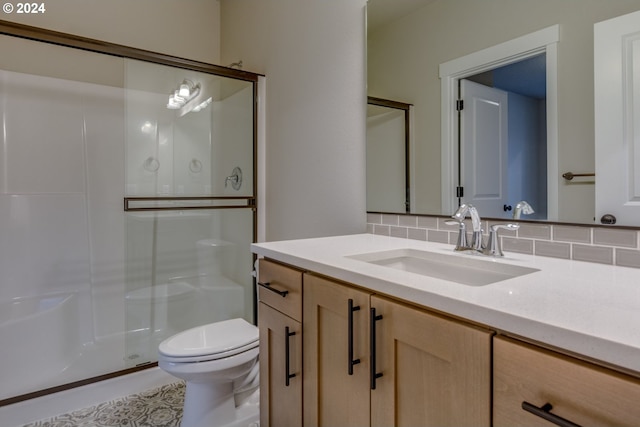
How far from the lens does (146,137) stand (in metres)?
2.21

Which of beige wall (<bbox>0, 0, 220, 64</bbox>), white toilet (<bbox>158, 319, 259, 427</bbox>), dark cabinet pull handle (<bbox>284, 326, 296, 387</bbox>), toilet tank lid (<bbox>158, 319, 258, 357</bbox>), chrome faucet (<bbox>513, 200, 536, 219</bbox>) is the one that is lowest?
white toilet (<bbox>158, 319, 259, 427</bbox>)

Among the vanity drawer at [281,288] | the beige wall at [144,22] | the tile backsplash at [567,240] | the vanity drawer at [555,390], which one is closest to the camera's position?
the vanity drawer at [555,390]

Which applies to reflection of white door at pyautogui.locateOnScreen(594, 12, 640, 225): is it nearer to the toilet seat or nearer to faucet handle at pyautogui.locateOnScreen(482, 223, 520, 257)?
faucet handle at pyautogui.locateOnScreen(482, 223, 520, 257)

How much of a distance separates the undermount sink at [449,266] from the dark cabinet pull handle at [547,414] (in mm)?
446

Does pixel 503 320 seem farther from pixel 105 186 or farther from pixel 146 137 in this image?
pixel 105 186

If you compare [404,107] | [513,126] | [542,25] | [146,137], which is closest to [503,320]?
[513,126]

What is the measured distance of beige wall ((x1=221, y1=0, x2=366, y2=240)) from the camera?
1.72m

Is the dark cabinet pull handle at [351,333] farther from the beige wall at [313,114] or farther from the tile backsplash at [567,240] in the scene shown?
the beige wall at [313,114]

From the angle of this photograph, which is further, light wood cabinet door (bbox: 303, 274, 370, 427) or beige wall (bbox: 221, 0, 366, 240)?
beige wall (bbox: 221, 0, 366, 240)

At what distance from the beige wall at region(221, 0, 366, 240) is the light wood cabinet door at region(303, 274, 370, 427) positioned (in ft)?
2.51

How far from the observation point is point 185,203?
231 centimetres

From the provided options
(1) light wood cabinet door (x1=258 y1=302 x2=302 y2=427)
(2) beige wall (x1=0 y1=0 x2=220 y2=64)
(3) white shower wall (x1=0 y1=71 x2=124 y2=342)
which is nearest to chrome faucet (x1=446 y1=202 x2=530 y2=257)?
(1) light wood cabinet door (x1=258 y1=302 x2=302 y2=427)

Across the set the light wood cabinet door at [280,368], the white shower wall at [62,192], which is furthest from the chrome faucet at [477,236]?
the white shower wall at [62,192]

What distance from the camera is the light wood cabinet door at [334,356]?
87 cm
